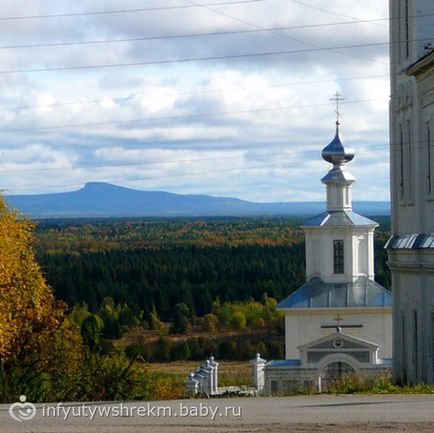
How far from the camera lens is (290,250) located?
138875mm

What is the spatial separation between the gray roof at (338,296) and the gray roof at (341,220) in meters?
2.01

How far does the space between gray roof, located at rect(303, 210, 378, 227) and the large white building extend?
77.2 feet

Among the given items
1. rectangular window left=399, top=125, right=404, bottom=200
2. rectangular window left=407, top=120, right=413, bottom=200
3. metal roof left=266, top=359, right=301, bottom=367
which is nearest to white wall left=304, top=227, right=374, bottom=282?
metal roof left=266, top=359, right=301, bottom=367

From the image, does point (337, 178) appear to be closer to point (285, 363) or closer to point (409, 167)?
point (285, 363)

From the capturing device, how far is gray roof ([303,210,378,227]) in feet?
195

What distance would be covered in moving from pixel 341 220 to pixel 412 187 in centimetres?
2630

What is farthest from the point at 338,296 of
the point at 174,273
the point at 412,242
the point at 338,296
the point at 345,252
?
the point at 174,273

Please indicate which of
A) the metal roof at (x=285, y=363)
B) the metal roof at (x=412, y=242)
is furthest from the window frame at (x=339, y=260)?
the metal roof at (x=412, y=242)

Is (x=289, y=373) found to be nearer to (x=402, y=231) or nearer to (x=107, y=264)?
(x=402, y=231)

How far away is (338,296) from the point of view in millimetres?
58094

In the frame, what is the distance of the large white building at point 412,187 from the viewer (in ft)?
104

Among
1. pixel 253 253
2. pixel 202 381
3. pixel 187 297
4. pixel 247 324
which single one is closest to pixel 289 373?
pixel 202 381

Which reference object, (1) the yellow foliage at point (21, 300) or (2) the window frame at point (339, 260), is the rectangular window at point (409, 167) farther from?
(2) the window frame at point (339, 260)

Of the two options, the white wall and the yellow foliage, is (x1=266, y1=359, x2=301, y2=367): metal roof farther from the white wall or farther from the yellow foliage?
the yellow foliage
